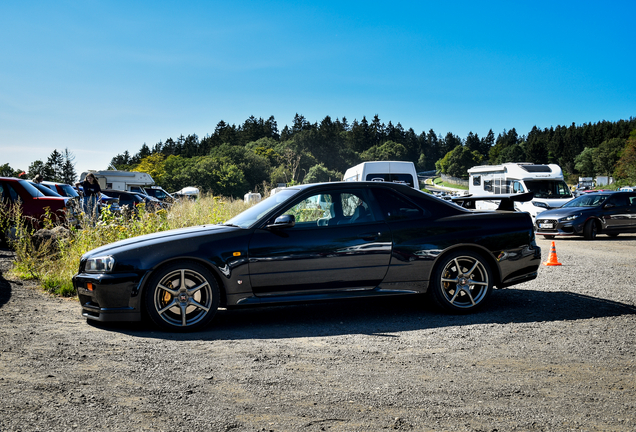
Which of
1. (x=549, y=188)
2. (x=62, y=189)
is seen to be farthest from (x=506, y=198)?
(x=549, y=188)

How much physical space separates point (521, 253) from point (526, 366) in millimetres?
2331

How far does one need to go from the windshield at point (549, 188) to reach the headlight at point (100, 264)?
19.8m

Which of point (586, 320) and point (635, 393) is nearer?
point (635, 393)

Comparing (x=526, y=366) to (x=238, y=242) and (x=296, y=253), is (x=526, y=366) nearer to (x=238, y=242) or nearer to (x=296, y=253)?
(x=296, y=253)

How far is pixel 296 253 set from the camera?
536 centimetres

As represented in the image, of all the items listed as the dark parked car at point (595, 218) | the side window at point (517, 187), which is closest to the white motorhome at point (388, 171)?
the dark parked car at point (595, 218)

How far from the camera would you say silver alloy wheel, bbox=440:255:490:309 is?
586 centimetres

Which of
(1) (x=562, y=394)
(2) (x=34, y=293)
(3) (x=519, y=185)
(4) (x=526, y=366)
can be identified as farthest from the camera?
(3) (x=519, y=185)

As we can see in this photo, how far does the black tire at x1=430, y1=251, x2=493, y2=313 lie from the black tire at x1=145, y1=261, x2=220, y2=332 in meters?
2.40

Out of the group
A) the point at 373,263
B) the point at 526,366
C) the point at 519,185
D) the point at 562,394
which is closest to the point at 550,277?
the point at 373,263

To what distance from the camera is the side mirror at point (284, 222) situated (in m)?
5.32

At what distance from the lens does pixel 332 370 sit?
3.95m

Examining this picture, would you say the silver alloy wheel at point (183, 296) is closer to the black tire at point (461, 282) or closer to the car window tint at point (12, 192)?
the black tire at point (461, 282)

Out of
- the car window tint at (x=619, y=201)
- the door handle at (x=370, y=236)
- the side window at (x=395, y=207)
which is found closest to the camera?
the door handle at (x=370, y=236)
